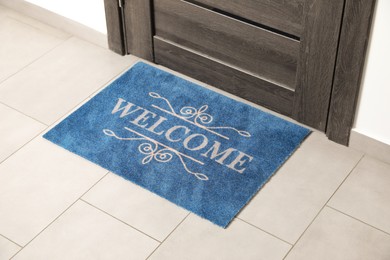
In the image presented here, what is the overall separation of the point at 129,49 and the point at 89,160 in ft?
2.41

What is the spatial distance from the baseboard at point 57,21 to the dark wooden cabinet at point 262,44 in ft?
0.45

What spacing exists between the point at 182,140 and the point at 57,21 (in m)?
1.08

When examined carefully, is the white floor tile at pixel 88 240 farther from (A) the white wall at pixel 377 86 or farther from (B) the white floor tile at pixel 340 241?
(A) the white wall at pixel 377 86

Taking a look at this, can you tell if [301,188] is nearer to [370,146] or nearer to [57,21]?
[370,146]

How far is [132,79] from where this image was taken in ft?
10.2

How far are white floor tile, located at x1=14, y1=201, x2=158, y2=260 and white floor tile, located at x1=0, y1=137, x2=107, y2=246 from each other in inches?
2.1

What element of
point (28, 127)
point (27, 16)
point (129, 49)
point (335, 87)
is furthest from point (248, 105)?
point (27, 16)

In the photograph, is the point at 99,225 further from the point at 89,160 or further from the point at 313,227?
the point at 313,227

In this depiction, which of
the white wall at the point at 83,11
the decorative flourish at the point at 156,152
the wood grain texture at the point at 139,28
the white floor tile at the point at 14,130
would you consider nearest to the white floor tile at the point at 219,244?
the decorative flourish at the point at 156,152

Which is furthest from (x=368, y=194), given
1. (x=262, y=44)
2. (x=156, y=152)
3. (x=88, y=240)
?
(x=88, y=240)

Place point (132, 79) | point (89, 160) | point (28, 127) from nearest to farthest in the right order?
point (89, 160)
point (28, 127)
point (132, 79)

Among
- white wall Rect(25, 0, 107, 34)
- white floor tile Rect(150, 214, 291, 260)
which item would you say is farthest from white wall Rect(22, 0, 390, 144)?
white wall Rect(25, 0, 107, 34)

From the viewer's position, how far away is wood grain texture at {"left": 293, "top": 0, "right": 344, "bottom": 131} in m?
2.48

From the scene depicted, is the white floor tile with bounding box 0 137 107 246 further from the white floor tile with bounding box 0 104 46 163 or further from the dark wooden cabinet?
the dark wooden cabinet
